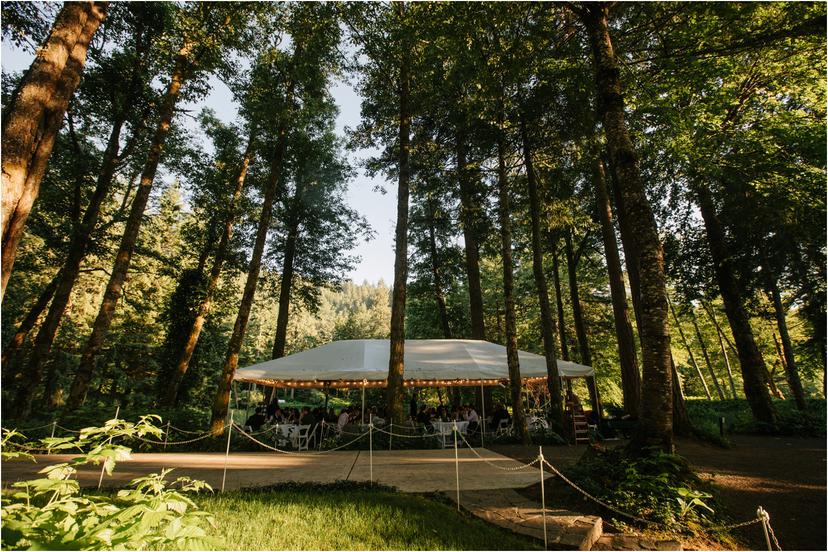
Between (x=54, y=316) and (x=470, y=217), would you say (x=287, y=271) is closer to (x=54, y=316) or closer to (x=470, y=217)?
(x=54, y=316)

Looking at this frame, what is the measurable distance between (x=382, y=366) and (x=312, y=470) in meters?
5.06

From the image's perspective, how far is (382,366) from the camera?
1309 cm

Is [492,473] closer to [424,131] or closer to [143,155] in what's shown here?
[424,131]

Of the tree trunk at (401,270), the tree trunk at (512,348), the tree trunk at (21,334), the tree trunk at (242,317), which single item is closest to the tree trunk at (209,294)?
the tree trunk at (242,317)

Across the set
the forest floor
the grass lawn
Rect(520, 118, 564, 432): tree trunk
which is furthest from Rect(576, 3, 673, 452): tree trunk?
Rect(520, 118, 564, 432): tree trunk

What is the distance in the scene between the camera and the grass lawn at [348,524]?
13.8ft

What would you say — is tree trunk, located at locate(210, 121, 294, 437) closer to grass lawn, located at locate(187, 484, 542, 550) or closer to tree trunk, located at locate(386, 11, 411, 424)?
tree trunk, located at locate(386, 11, 411, 424)

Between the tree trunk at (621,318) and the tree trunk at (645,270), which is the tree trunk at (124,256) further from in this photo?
the tree trunk at (621,318)

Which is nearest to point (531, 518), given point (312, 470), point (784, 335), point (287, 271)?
point (312, 470)

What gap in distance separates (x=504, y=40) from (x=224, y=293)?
15186 mm

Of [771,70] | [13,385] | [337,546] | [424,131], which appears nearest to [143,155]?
[13,385]

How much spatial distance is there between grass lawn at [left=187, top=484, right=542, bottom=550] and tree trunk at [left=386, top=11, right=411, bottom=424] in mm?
5041

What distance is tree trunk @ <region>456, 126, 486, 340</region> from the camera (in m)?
14.4

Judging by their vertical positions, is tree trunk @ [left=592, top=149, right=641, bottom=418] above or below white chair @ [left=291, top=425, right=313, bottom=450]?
above
